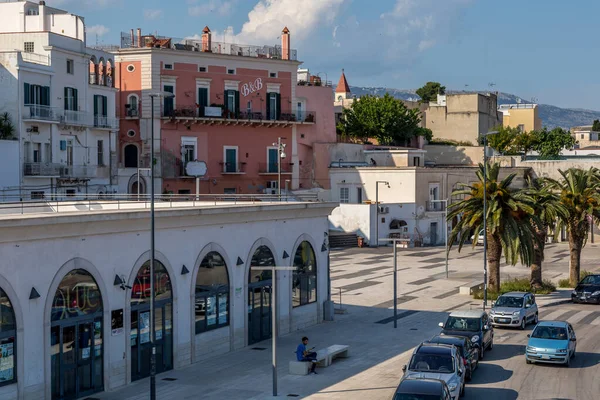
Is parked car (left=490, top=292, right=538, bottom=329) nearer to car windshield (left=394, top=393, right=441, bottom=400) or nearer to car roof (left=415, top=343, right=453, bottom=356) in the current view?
car roof (left=415, top=343, right=453, bottom=356)

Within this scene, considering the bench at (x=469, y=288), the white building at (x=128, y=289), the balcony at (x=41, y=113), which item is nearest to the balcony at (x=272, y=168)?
the balcony at (x=41, y=113)

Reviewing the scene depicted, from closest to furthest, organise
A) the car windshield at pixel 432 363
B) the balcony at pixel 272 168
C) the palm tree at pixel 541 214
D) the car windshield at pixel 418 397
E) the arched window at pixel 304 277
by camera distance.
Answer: the car windshield at pixel 418 397
the car windshield at pixel 432 363
the arched window at pixel 304 277
the palm tree at pixel 541 214
the balcony at pixel 272 168

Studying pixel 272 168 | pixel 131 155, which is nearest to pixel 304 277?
pixel 131 155

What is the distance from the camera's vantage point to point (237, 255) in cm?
3503

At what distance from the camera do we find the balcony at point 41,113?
51.0 meters

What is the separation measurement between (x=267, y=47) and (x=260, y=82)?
3251mm

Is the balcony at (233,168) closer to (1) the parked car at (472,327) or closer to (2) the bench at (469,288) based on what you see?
(2) the bench at (469,288)

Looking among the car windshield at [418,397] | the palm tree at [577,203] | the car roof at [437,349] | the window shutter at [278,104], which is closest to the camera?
the car windshield at [418,397]

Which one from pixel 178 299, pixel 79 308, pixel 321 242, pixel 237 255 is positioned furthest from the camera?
pixel 321 242

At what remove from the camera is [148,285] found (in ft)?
99.0

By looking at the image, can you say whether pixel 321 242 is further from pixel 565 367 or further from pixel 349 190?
pixel 349 190

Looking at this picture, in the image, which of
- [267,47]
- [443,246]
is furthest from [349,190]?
[267,47]

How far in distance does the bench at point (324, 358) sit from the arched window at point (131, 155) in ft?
128

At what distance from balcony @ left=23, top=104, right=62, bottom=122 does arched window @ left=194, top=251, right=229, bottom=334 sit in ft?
72.5
